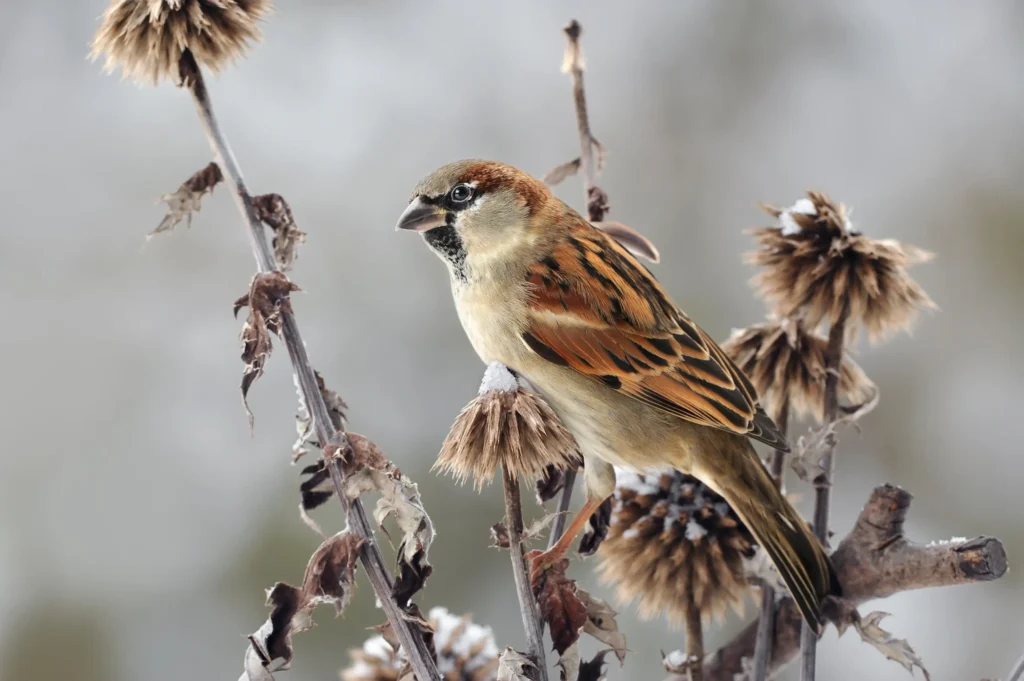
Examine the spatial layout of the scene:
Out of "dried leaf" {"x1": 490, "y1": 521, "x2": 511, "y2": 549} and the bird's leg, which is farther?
the bird's leg

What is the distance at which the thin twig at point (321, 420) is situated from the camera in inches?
43.4

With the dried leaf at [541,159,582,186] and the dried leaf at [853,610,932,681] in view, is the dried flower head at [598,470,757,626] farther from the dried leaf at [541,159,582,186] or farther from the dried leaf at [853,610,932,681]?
the dried leaf at [541,159,582,186]

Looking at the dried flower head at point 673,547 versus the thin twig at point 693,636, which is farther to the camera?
the dried flower head at point 673,547

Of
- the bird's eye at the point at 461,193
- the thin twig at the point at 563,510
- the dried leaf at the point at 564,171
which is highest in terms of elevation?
the dried leaf at the point at 564,171

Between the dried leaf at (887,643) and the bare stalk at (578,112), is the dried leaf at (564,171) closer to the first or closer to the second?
the bare stalk at (578,112)

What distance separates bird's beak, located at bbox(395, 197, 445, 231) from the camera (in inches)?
70.1

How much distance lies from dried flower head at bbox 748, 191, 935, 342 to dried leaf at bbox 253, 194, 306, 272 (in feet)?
2.97

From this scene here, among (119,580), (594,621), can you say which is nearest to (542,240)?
(594,621)

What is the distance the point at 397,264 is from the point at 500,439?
9.22ft

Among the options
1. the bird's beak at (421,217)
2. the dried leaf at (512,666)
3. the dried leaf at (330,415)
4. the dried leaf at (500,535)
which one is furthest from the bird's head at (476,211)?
the dried leaf at (512,666)

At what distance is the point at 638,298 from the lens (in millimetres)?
1920

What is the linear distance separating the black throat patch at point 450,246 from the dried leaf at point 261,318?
739mm

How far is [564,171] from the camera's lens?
180 centimetres

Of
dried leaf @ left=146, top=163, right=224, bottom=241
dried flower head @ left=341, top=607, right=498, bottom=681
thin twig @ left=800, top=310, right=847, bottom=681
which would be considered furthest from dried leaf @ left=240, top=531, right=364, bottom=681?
thin twig @ left=800, top=310, right=847, bottom=681
